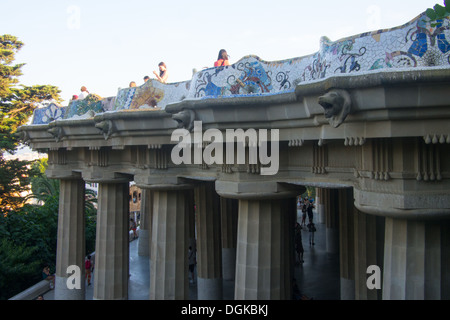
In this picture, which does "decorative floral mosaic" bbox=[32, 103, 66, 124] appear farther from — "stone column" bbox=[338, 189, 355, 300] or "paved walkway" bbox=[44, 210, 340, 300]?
"stone column" bbox=[338, 189, 355, 300]

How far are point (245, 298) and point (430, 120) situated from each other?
20.8ft

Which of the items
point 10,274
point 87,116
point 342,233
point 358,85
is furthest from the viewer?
point 10,274

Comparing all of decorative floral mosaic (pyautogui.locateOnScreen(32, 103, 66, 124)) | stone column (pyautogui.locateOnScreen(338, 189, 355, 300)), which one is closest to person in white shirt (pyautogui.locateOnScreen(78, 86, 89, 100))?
decorative floral mosaic (pyautogui.locateOnScreen(32, 103, 66, 124))

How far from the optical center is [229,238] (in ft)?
81.7

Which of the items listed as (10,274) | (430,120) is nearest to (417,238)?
(430,120)

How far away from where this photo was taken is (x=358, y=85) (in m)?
7.02

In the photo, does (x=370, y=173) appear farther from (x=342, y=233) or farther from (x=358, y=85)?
(x=342, y=233)

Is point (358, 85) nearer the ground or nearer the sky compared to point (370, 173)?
nearer the sky

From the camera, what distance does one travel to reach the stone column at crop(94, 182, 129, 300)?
17.6m

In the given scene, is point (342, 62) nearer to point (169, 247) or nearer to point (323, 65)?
point (323, 65)

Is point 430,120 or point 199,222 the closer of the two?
point 430,120

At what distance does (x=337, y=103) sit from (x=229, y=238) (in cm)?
1864

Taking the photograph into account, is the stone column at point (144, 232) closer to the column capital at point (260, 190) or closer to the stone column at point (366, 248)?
the stone column at point (366, 248)
